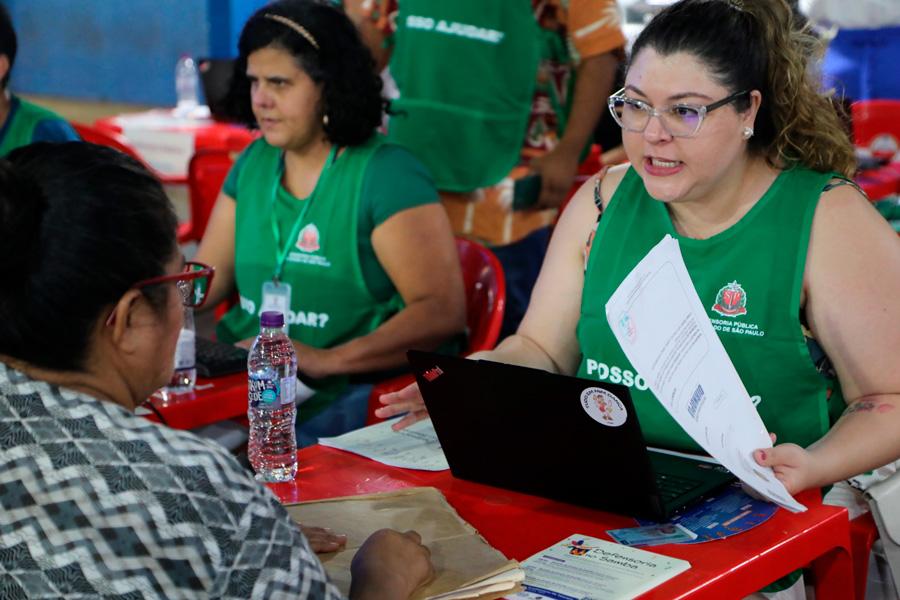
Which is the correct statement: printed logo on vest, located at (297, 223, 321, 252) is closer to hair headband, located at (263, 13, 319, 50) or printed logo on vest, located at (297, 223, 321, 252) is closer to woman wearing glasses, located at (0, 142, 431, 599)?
hair headband, located at (263, 13, 319, 50)

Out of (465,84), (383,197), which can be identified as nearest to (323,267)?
(383,197)

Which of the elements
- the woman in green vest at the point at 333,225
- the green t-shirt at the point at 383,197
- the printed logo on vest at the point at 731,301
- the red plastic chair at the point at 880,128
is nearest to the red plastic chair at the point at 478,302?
the woman in green vest at the point at 333,225

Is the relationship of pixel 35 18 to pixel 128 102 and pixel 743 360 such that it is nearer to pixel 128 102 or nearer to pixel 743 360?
pixel 128 102

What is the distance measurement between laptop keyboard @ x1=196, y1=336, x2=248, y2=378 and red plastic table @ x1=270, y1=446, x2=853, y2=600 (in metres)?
0.61

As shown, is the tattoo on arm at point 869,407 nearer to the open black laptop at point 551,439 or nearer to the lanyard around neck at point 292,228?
the open black laptop at point 551,439

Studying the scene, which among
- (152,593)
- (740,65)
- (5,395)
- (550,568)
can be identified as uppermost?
(740,65)

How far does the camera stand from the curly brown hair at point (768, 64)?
195 centimetres

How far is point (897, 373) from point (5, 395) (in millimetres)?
1345

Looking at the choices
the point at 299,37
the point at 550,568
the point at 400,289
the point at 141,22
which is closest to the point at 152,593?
the point at 550,568

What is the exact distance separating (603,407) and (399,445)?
0.53 m

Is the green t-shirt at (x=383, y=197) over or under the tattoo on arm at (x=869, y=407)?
over

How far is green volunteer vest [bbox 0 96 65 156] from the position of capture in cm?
325

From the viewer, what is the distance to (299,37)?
2922 millimetres

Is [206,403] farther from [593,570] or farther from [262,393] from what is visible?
[593,570]
